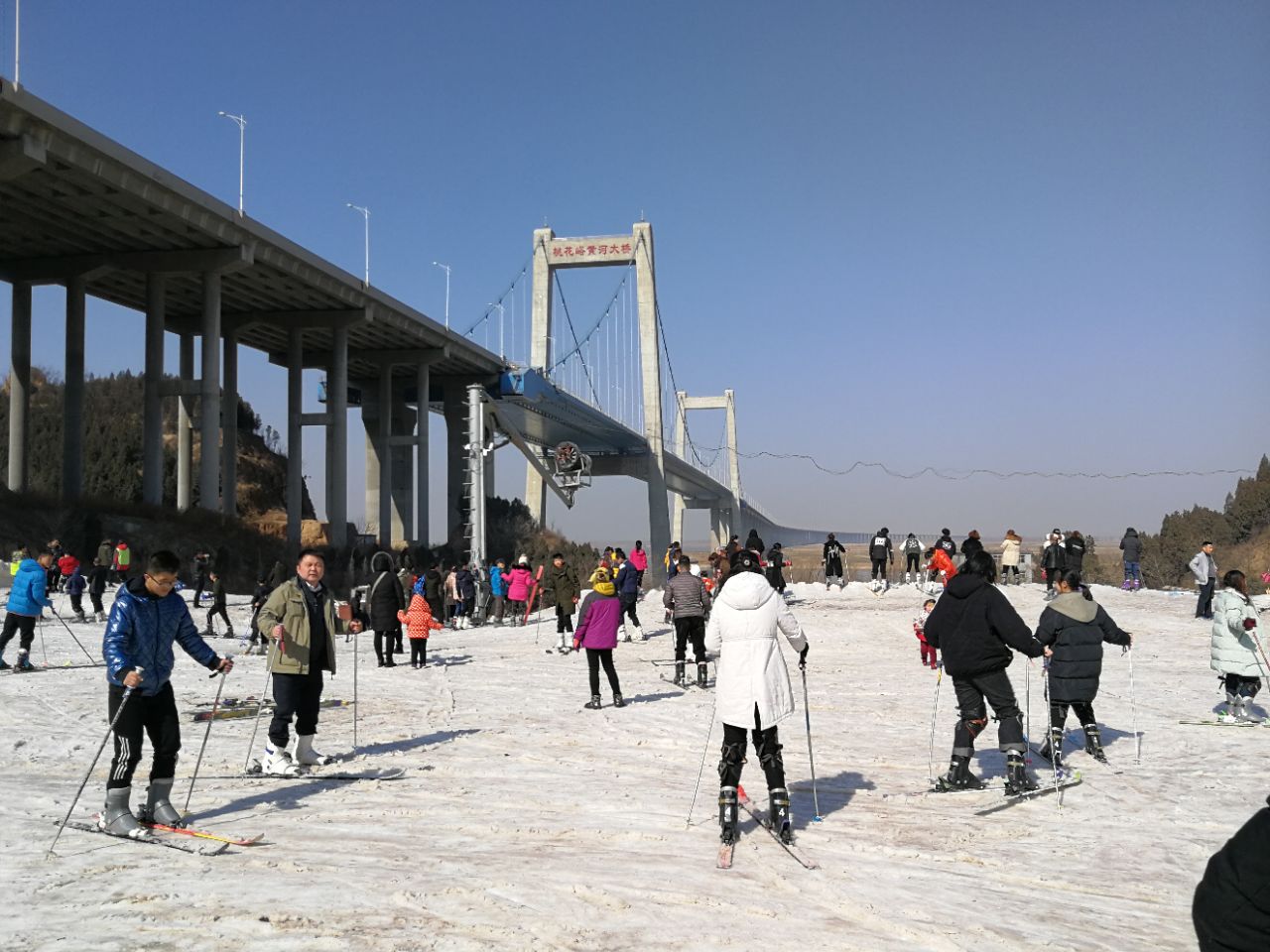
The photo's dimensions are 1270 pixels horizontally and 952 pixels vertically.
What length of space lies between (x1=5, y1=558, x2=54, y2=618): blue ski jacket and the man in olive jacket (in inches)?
269

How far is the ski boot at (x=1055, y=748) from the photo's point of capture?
853 centimetres

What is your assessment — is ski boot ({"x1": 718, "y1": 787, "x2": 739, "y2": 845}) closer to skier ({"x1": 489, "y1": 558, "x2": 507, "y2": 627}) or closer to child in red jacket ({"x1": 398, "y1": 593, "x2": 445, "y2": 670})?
child in red jacket ({"x1": 398, "y1": 593, "x2": 445, "y2": 670})

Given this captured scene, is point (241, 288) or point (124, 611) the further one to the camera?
point (241, 288)

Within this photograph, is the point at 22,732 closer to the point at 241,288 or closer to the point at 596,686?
the point at 596,686

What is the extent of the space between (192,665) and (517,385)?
38.2m

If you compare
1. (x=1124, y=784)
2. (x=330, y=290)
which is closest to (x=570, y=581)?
(x=1124, y=784)

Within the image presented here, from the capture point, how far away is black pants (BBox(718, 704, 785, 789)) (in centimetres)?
637

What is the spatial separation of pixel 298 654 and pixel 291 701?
0.37 m

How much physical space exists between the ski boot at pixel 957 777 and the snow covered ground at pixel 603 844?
0.12 metres

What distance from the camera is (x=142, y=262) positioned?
36.0 meters

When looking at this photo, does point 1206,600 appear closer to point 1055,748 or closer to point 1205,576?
point 1205,576

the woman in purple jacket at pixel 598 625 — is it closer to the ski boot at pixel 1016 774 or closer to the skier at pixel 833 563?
the ski boot at pixel 1016 774

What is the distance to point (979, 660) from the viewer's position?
7746 mm

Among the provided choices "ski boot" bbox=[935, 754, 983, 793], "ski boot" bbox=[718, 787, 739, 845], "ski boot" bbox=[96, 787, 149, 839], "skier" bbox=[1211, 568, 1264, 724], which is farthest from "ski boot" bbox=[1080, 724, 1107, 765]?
"ski boot" bbox=[96, 787, 149, 839]
